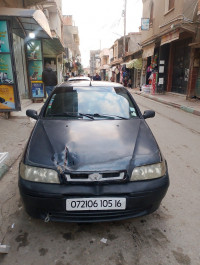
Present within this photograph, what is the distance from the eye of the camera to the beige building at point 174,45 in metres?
11.9

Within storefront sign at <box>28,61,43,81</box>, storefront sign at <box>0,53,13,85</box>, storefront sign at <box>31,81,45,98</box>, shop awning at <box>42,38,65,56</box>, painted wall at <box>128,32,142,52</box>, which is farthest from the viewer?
painted wall at <box>128,32,142,52</box>

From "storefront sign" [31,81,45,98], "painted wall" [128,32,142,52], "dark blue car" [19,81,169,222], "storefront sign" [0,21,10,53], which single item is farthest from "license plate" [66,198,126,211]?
"painted wall" [128,32,142,52]

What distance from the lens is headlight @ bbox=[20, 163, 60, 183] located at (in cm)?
203

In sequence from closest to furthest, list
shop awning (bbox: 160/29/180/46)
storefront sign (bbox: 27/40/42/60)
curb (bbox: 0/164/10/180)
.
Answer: curb (bbox: 0/164/10/180)
storefront sign (bbox: 27/40/42/60)
shop awning (bbox: 160/29/180/46)

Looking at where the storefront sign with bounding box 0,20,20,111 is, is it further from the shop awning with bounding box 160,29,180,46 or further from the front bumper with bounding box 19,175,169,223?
the shop awning with bounding box 160,29,180,46

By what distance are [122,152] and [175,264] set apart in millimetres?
1078

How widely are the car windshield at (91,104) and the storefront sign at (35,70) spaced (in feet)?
24.5

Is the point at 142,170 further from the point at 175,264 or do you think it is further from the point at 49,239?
the point at 49,239

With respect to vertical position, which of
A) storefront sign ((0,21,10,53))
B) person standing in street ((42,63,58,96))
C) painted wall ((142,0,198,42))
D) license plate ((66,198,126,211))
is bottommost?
license plate ((66,198,126,211))

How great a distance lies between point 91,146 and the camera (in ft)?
7.57

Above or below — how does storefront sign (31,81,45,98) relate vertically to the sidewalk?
above

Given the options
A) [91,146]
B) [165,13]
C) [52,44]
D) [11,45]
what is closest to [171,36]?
[165,13]

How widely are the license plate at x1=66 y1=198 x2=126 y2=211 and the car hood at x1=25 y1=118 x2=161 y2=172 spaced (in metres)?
0.28

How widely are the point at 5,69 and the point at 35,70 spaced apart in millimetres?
3845
